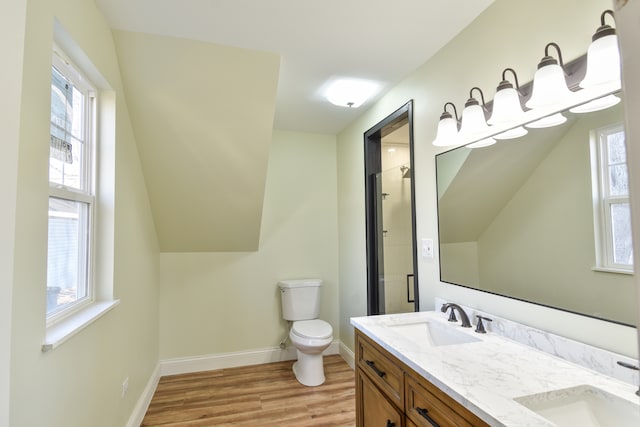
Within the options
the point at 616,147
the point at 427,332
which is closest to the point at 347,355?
the point at 427,332

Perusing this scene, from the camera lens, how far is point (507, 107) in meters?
1.33

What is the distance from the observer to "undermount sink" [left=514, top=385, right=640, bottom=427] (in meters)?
0.87

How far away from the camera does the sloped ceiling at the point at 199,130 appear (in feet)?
6.13

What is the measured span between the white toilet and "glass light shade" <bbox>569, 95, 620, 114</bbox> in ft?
7.33

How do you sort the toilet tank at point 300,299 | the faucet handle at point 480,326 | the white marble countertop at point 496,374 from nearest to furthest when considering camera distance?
1. the white marble countertop at point 496,374
2. the faucet handle at point 480,326
3. the toilet tank at point 300,299

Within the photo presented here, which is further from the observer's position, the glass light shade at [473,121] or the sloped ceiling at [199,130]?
the sloped ceiling at [199,130]

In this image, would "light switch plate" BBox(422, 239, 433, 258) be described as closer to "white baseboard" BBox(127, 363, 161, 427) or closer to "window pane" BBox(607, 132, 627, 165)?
"window pane" BBox(607, 132, 627, 165)

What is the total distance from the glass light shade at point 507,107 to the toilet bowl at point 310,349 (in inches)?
81.1

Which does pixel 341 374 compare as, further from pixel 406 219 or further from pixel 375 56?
pixel 375 56

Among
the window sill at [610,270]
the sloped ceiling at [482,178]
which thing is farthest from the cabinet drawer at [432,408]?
the sloped ceiling at [482,178]

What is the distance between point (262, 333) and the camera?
3154mm

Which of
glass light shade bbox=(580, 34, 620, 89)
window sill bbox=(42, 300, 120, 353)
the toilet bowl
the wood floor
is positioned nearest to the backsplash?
glass light shade bbox=(580, 34, 620, 89)

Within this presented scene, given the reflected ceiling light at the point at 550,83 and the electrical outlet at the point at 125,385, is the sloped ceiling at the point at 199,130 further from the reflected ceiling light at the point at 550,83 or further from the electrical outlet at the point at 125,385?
the reflected ceiling light at the point at 550,83

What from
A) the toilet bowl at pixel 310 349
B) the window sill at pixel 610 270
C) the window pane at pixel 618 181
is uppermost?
the window pane at pixel 618 181
